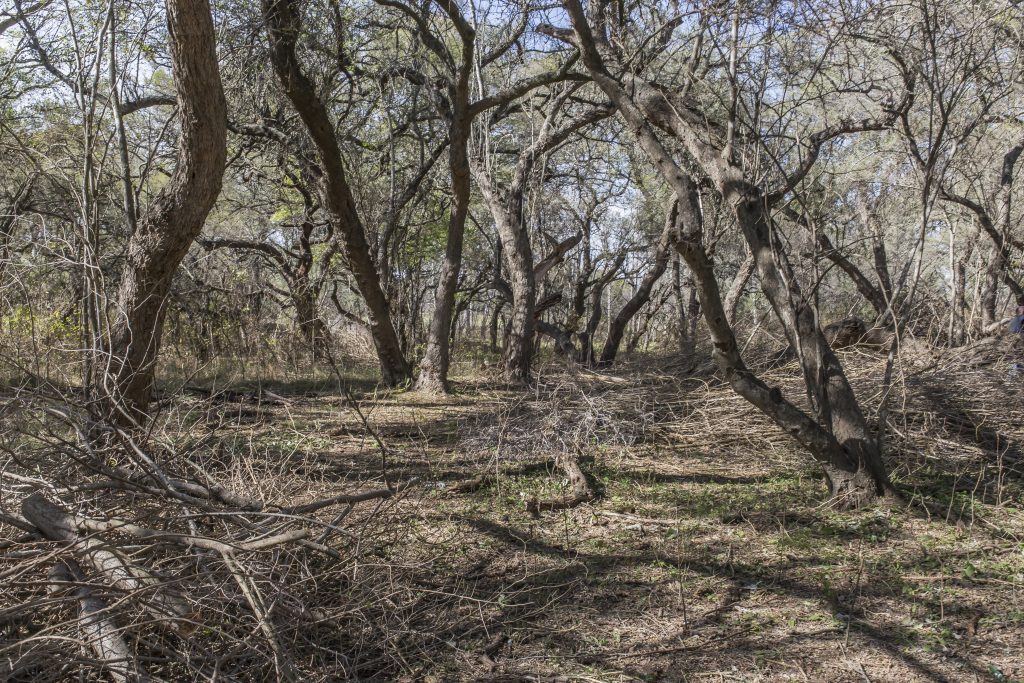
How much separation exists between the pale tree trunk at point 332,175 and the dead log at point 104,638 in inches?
216

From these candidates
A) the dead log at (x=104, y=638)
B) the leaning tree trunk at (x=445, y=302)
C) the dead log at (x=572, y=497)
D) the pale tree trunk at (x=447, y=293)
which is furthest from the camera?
the leaning tree trunk at (x=445, y=302)

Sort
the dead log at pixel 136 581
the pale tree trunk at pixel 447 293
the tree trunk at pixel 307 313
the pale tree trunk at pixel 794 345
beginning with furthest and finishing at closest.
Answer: the tree trunk at pixel 307 313
the pale tree trunk at pixel 447 293
the pale tree trunk at pixel 794 345
the dead log at pixel 136 581

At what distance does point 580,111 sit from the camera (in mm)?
10352

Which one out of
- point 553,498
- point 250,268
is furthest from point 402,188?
point 553,498

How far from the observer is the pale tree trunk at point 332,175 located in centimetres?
710

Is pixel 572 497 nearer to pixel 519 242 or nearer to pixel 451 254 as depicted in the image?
pixel 451 254

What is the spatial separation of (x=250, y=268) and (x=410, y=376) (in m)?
4.97

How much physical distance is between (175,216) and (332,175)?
3.08m

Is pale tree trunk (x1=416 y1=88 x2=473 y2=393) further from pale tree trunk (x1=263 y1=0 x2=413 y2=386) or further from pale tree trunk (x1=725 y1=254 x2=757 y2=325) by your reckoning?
pale tree trunk (x1=725 y1=254 x2=757 y2=325)

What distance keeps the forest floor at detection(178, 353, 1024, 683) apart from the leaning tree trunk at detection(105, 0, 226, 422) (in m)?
0.69

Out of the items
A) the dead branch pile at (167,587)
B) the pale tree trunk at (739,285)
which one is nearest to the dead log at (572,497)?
→ the dead branch pile at (167,587)

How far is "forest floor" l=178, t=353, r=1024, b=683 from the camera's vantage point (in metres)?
2.94

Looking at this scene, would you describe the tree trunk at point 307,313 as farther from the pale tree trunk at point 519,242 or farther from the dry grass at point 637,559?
the dry grass at point 637,559

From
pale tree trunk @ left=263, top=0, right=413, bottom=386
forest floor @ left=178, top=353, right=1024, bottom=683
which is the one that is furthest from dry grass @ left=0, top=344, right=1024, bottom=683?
pale tree trunk @ left=263, top=0, right=413, bottom=386
